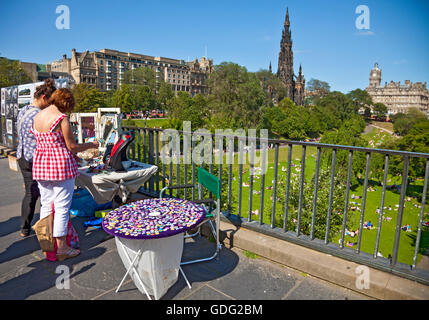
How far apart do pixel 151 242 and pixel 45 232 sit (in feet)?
5.20

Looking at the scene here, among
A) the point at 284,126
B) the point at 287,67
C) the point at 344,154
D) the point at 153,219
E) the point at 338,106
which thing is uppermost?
the point at 287,67

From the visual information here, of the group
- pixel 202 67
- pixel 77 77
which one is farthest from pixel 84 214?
pixel 202 67

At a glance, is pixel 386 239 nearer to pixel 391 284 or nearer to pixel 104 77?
pixel 391 284

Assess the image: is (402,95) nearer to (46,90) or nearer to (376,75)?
(376,75)

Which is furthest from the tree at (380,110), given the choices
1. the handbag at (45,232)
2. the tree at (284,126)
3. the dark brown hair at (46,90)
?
the handbag at (45,232)

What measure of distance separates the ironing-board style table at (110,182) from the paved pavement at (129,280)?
2.00 feet

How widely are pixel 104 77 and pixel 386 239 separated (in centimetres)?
9904

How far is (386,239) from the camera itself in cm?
1605

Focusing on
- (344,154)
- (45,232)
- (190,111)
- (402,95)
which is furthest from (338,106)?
(45,232)

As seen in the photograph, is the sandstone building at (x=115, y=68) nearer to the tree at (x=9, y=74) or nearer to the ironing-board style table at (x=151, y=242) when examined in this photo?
the tree at (x=9, y=74)

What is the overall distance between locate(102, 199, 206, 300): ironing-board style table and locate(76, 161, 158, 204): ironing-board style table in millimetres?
1303

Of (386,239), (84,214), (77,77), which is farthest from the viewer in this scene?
(77,77)

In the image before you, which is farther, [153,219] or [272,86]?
[272,86]

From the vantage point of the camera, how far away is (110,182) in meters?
4.08
